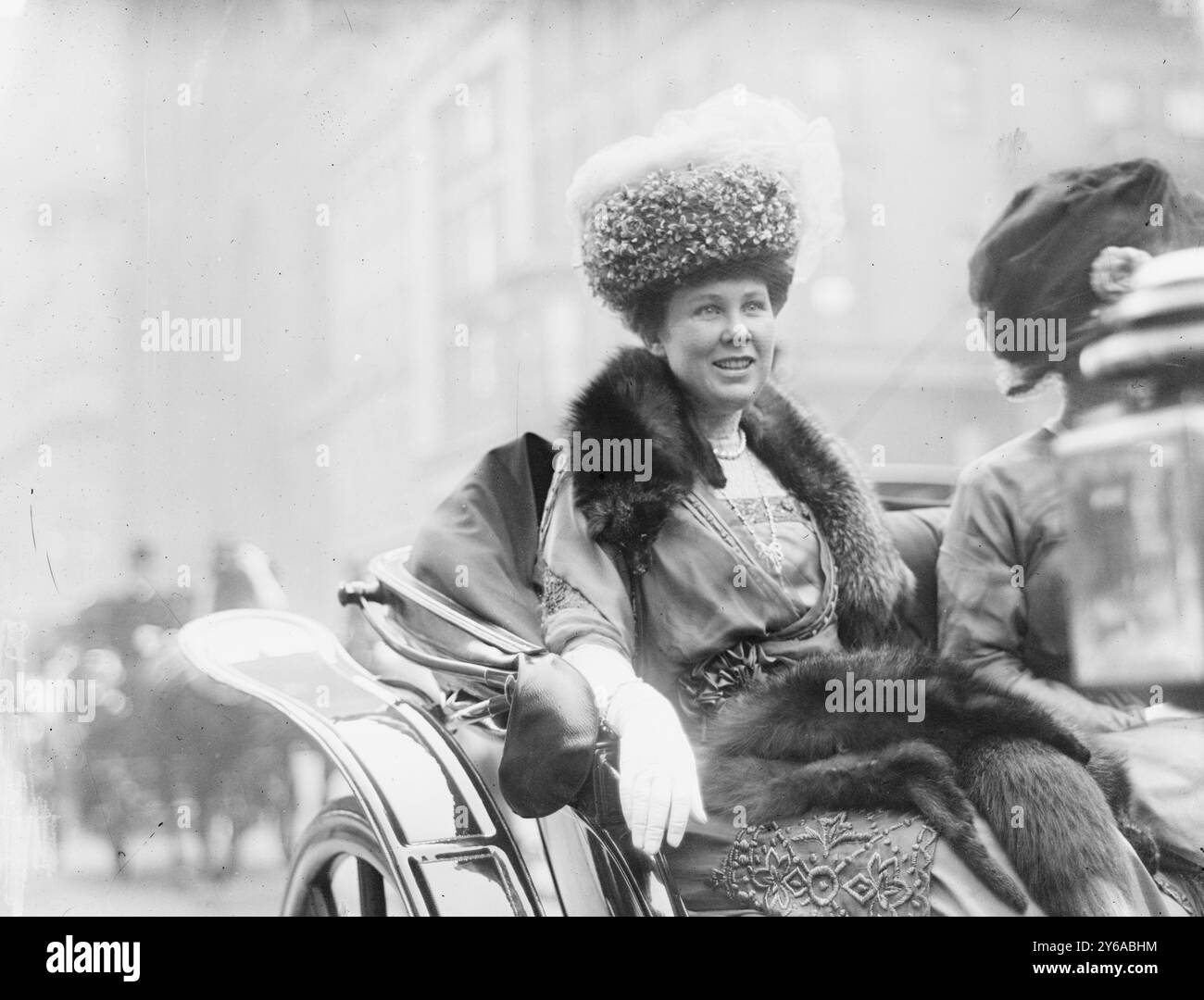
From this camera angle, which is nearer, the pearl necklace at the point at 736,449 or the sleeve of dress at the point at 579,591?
the sleeve of dress at the point at 579,591

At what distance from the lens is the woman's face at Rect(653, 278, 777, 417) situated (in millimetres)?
3172

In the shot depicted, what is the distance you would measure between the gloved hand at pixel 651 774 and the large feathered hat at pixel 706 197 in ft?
2.95

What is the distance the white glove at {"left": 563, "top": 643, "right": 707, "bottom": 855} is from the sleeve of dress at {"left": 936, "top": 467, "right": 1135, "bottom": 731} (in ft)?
2.23

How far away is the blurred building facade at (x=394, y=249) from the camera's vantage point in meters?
3.17

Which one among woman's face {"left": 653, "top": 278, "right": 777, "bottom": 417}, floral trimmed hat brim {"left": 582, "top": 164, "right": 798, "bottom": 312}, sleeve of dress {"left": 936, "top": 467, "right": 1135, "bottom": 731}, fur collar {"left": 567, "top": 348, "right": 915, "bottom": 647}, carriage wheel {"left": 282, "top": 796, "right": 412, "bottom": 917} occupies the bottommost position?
carriage wheel {"left": 282, "top": 796, "right": 412, "bottom": 917}

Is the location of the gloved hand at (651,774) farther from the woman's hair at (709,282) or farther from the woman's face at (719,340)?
the woman's hair at (709,282)

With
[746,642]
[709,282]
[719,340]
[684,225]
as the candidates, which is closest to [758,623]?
[746,642]

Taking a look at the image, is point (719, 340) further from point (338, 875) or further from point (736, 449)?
point (338, 875)

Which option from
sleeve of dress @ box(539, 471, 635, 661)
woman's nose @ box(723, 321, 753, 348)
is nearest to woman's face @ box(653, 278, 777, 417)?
woman's nose @ box(723, 321, 753, 348)

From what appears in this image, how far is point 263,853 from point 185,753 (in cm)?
27

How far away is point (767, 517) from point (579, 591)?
0.46 metres

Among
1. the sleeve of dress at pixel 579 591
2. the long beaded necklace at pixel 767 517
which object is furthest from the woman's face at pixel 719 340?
the sleeve of dress at pixel 579 591

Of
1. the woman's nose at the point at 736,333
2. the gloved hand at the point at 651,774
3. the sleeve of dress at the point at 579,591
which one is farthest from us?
the woman's nose at the point at 736,333

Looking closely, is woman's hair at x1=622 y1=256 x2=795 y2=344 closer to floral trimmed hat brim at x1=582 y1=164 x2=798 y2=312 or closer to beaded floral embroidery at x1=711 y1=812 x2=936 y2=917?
floral trimmed hat brim at x1=582 y1=164 x2=798 y2=312
